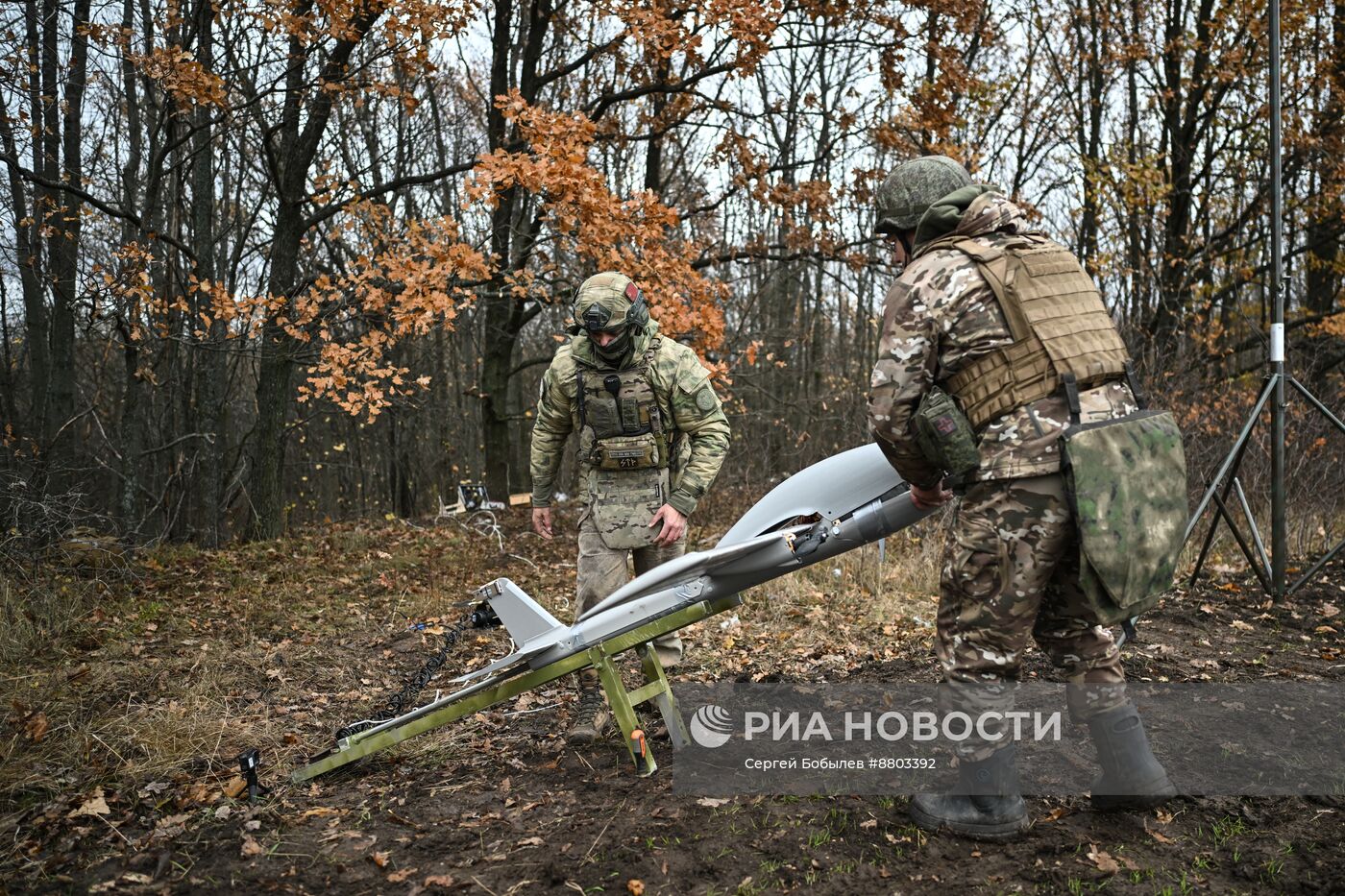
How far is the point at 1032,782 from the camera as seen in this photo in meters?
3.86

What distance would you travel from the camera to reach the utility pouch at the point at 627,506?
4812 mm

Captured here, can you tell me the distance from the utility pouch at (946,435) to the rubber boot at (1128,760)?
3.30 ft

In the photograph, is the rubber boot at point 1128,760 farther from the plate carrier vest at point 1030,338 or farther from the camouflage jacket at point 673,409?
the camouflage jacket at point 673,409

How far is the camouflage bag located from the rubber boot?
388 millimetres

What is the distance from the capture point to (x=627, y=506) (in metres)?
4.82

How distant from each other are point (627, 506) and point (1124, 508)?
94.8 inches

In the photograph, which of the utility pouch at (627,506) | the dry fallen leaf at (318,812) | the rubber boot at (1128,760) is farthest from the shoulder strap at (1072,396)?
the dry fallen leaf at (318,812)

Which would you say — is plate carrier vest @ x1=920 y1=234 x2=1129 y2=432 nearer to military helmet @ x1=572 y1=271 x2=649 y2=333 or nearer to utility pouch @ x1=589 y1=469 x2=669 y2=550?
military helmet @ x1=572 y1=271 x2=649 y2=333

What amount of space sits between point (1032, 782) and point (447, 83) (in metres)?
20.9

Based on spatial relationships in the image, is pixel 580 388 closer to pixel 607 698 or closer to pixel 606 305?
pixel 606 305

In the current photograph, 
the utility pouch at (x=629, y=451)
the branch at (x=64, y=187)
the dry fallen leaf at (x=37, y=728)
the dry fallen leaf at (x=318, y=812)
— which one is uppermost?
the branch at (x=64, y=187)

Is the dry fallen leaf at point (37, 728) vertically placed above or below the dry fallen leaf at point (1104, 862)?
below

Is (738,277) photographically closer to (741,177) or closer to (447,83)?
(741,177)

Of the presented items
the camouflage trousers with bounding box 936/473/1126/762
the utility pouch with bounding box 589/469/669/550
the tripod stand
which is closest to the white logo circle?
the utility pouch with bounding box 589/469/669/550
